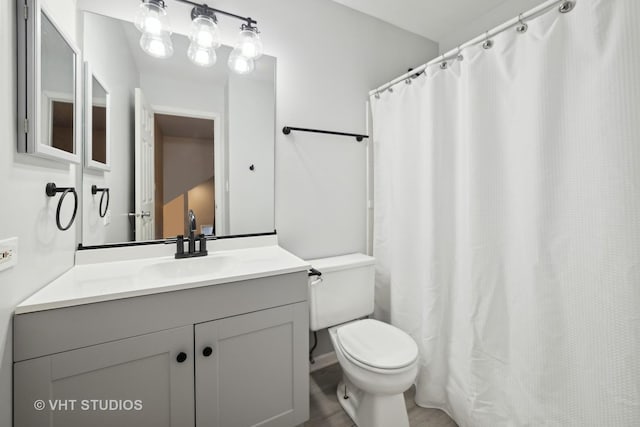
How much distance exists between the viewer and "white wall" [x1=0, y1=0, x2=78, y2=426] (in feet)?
2.48

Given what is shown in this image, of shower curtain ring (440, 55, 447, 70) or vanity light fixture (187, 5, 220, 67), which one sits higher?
vanity light fixture (187, 5, 220, 67)

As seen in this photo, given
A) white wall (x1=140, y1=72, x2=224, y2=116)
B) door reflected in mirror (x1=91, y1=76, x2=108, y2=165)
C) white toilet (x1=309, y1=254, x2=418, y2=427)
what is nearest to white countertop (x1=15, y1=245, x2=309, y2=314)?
white toilet (x1=309, y1=254, x2=418, y2=427)

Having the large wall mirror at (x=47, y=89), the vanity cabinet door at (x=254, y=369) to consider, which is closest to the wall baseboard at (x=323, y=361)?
the vanity cabinet door at (x=254, y=369)

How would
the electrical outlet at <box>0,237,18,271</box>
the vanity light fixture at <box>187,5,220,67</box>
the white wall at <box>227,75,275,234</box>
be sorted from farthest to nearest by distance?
the white wall at <box>227,75,275,234</box> → the vanity light fixture at <box>187,5,220,67</box> → the electrical outlet at <box>0,237,18,271</box>

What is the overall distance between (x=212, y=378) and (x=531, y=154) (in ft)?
5.16

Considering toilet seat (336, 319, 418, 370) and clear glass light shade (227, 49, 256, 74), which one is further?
clear glass light shade (227, 49, 256, 74)

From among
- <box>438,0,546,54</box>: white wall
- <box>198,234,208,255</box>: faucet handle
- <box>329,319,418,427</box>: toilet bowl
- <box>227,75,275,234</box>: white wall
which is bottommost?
<box>329,319,418,427</box>: toilet bowl

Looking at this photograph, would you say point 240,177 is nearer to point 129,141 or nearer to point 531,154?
point 129,141

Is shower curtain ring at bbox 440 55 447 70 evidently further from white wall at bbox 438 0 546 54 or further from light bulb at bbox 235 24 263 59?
light bulb at bbox 235 24 263 59

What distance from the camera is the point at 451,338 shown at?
1508mm

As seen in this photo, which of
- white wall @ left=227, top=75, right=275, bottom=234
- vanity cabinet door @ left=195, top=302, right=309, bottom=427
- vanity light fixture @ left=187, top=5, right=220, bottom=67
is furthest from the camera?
white wall @ left=227, top=75, right=275, bottom=234

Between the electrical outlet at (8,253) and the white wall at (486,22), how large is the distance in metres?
2.72

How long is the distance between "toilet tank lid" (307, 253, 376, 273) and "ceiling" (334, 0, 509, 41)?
174 centimetres

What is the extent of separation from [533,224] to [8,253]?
179cm
